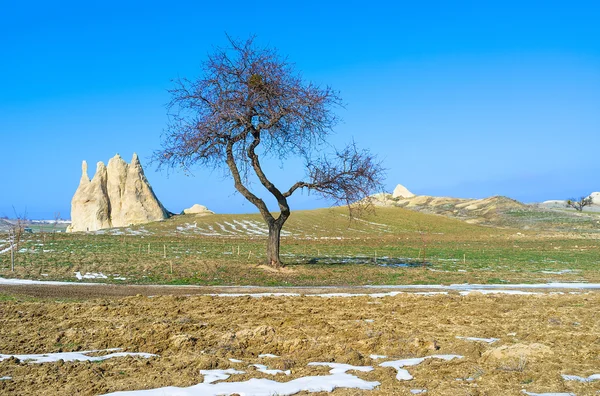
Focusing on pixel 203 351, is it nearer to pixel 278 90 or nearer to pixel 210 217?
pixel 278 90

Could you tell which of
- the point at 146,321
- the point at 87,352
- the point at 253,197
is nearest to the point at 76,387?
the point at 87,352

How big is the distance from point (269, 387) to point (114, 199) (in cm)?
7311

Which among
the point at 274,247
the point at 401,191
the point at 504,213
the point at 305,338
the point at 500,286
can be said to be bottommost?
the point at 500,286

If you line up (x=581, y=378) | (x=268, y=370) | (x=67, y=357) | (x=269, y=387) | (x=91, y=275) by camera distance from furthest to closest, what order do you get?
(x=91, y=275) → (x=67, y=357) → (x=268, y=370) → (x=581, y=378) → (x=269, y=387)

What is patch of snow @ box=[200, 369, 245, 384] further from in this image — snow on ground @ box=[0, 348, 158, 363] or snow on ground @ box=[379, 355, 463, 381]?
snow on ground @ box=[379, 355, 463, 381]

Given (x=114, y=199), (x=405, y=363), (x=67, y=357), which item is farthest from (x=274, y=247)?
(x=114, y=199)

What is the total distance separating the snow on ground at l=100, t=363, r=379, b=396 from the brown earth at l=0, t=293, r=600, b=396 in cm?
22

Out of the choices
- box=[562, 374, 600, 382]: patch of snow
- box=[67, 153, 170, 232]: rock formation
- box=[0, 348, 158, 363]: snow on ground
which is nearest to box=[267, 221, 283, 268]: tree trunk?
box=[0, 348, 158, 363]: snow on ground

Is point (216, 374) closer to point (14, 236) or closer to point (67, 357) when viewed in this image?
point (67, 357)

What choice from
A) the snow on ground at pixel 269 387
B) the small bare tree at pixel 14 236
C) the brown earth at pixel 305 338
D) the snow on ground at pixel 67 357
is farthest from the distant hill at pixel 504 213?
the snow on ground at pixel 269 387

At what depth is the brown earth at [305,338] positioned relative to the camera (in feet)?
23.7

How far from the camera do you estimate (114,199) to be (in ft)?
247

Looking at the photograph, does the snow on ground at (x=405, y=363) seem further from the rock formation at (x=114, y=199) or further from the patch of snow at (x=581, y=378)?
the rock formation at (x=114, y=199)

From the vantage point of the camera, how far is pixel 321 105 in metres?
22.4
